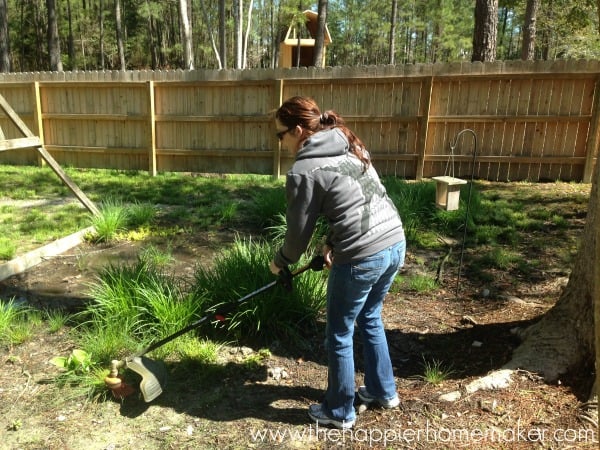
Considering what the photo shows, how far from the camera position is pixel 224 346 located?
309cm

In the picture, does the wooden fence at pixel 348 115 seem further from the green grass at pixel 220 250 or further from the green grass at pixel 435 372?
the green grass at pixel 435 372

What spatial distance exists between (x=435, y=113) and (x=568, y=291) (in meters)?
5.91

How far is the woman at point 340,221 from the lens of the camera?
78.7 inches

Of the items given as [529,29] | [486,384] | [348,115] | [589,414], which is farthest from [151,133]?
[529,29]

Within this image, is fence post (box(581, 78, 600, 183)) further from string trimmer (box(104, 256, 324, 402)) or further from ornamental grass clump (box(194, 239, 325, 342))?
string trimmer (box(104, 256, 324, 402))

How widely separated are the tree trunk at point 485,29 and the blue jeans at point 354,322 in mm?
7442

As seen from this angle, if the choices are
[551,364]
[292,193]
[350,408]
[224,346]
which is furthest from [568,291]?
[224,346]

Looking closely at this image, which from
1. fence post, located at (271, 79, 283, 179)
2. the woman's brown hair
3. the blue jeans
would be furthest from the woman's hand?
fence post, located at (271, 79, 283, 179)

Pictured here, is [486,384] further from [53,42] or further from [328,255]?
[53,42]

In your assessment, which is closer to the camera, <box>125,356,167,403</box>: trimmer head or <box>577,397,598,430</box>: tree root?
<box>577,397,598,430</box>: tree root

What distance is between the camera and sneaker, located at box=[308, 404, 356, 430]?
2.29 meters

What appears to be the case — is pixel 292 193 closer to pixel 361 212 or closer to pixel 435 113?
pixel 361 212

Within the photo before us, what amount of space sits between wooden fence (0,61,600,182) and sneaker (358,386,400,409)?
189 inches

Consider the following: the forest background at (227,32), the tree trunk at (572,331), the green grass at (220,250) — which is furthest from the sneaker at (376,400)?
the forest background at (227,32)
